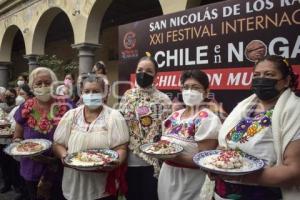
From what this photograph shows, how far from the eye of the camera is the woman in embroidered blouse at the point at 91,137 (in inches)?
106

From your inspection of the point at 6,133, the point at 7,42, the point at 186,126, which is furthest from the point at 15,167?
the point at 7,42

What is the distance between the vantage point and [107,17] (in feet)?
38.7

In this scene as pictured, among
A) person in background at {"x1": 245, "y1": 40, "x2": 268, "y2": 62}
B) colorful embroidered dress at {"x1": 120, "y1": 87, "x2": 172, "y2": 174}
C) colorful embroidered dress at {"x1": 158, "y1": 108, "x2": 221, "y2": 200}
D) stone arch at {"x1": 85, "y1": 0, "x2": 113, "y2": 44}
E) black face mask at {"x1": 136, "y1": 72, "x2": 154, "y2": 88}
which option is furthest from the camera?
stone arch at {"x1": 85, "y1": 0, "x2": 113, "y2": 44}

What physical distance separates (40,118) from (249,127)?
6.45 feet

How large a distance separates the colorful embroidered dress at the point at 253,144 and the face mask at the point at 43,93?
1.78m

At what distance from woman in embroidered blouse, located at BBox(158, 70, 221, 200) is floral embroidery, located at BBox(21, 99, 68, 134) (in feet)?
3.71

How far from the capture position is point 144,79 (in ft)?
10.2

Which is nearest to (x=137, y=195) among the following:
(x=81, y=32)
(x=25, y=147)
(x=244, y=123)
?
(x=25, y=147)

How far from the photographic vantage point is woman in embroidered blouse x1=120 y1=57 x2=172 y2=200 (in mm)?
3000

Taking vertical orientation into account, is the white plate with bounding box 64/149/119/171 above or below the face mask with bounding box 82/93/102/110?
below

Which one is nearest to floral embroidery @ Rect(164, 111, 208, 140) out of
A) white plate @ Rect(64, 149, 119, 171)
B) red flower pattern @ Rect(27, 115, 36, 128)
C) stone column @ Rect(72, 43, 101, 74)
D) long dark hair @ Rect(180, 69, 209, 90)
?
long dark hair @ Rect(180, 69, 209, 90)

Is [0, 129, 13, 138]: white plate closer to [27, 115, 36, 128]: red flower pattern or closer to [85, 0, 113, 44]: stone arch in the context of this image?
[27, 115, 36, 128]: red flower pattern

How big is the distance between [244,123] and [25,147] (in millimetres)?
1875

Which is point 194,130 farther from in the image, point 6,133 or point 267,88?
point 6,133
